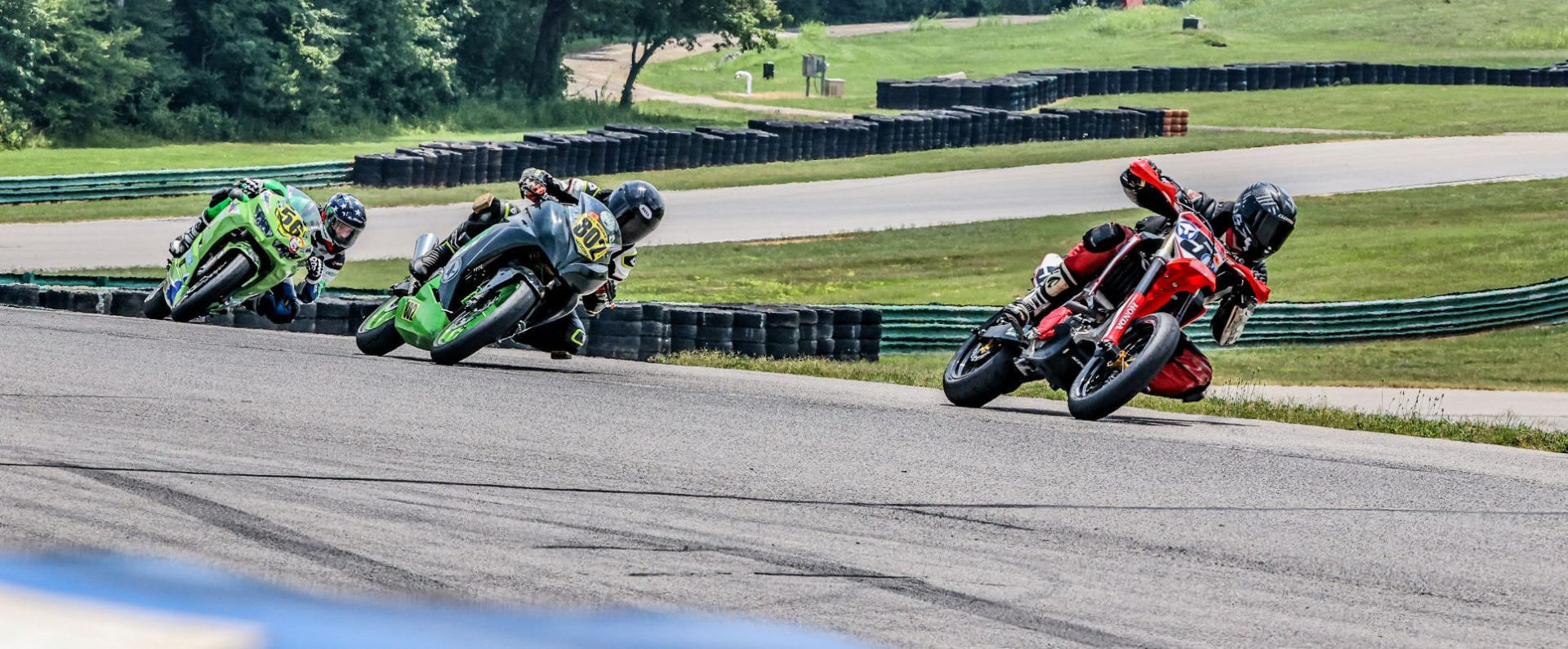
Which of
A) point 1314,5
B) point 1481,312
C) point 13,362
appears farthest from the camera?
point 1314,5

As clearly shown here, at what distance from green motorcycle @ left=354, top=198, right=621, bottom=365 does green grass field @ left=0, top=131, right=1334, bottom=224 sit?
1658 cm

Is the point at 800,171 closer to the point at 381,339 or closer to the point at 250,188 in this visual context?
the point at 250,188

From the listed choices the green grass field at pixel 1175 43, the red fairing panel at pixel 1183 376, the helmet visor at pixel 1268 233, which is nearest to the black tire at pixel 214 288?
the red fairing panel at pixel 1183 376

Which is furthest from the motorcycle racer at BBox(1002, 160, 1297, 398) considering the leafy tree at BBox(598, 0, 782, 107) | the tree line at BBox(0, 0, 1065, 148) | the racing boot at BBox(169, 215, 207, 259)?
the leafy tree at BBox(598, 0, 782, 107)

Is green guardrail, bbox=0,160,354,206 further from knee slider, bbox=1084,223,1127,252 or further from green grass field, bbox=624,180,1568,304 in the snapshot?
knee slider, bbox=1084,223,1127,252

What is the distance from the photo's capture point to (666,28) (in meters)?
56.3

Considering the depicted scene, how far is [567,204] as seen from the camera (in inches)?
459

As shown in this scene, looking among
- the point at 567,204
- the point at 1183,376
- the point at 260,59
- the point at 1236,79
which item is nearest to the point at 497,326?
the point at 567,204

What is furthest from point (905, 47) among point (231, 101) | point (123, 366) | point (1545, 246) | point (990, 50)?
point (123, 366)

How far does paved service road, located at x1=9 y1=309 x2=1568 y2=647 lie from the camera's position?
504cm

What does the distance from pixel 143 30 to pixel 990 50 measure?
3770 cm

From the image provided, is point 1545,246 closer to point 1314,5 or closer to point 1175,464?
point 1175,464

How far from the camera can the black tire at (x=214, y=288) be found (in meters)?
14.0

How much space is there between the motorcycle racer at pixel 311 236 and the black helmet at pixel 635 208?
11.2 ft
